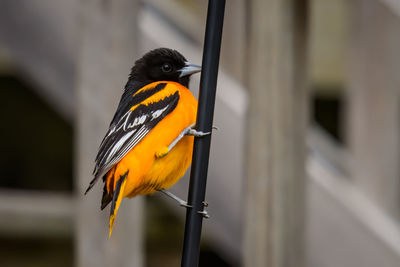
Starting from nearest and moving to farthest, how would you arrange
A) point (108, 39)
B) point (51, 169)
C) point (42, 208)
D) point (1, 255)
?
point (108, 39) < point (42, 208) < point (1, 255) < point (51, 169)

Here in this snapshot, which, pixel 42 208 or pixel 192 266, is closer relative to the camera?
pixel 192 266

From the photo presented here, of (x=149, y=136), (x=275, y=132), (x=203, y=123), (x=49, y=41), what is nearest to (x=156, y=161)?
(x=149, y=136)

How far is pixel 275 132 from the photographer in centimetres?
241

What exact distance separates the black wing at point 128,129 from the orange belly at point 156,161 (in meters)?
0.02

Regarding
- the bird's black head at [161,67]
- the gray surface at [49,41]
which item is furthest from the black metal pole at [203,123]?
the gray surface at [49,41]

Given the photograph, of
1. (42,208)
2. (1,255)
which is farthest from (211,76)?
(1,255)

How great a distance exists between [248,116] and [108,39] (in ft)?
1.84

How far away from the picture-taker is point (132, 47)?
241cm

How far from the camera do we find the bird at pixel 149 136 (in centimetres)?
124

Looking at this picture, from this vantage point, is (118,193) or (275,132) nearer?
(118,193)

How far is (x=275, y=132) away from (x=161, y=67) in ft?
3.68

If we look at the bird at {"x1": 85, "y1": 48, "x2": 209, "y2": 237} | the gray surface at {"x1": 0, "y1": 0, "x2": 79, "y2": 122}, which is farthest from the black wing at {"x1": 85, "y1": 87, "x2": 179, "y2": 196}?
the gray surface at {"x1": 0, "y1": 0, "x2": 79, "y2": 122}

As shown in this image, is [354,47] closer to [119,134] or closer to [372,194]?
[372,194]

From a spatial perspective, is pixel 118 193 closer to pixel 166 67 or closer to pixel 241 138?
pixel 166 67
